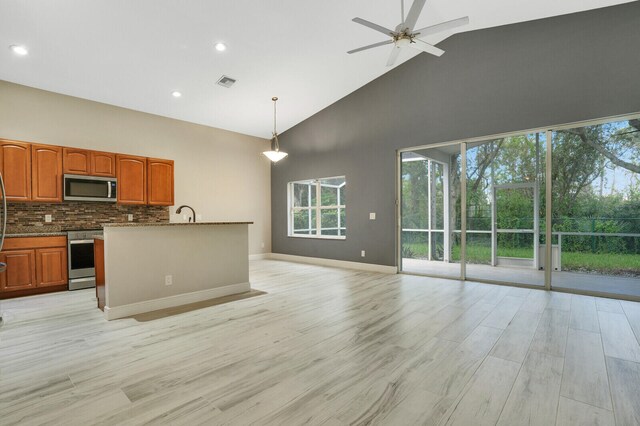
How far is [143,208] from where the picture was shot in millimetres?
5832

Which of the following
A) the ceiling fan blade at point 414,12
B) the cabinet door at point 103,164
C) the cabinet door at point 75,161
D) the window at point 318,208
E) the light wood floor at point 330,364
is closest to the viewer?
the light wood floor at point 330,364

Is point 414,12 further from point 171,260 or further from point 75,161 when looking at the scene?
point 75,161

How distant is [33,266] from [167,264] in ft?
7.38

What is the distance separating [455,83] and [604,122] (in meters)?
2.05

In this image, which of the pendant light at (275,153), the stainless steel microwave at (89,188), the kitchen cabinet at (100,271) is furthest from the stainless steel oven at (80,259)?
the pendant light at (275,153)

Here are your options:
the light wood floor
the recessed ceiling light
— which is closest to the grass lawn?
the light wood floor

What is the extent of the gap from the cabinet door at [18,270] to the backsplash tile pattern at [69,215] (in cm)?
64

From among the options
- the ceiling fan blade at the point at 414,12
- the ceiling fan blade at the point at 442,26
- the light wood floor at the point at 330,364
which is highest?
the ceiling fan blade at the point at 414,12

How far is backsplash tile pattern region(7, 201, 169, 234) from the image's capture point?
4.66 meters

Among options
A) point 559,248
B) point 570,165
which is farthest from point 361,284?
point 570,165

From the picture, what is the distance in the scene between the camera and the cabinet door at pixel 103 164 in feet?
16.4

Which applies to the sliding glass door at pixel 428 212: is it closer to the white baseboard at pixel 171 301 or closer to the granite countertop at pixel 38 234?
the white baseboard at pixel 171 301

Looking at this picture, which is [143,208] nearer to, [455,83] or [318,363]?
[318,363]

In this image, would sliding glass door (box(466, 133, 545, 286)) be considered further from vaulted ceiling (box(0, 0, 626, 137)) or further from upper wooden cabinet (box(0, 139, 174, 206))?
upper wooden cabinet (box(0, 139, 174, 206))
